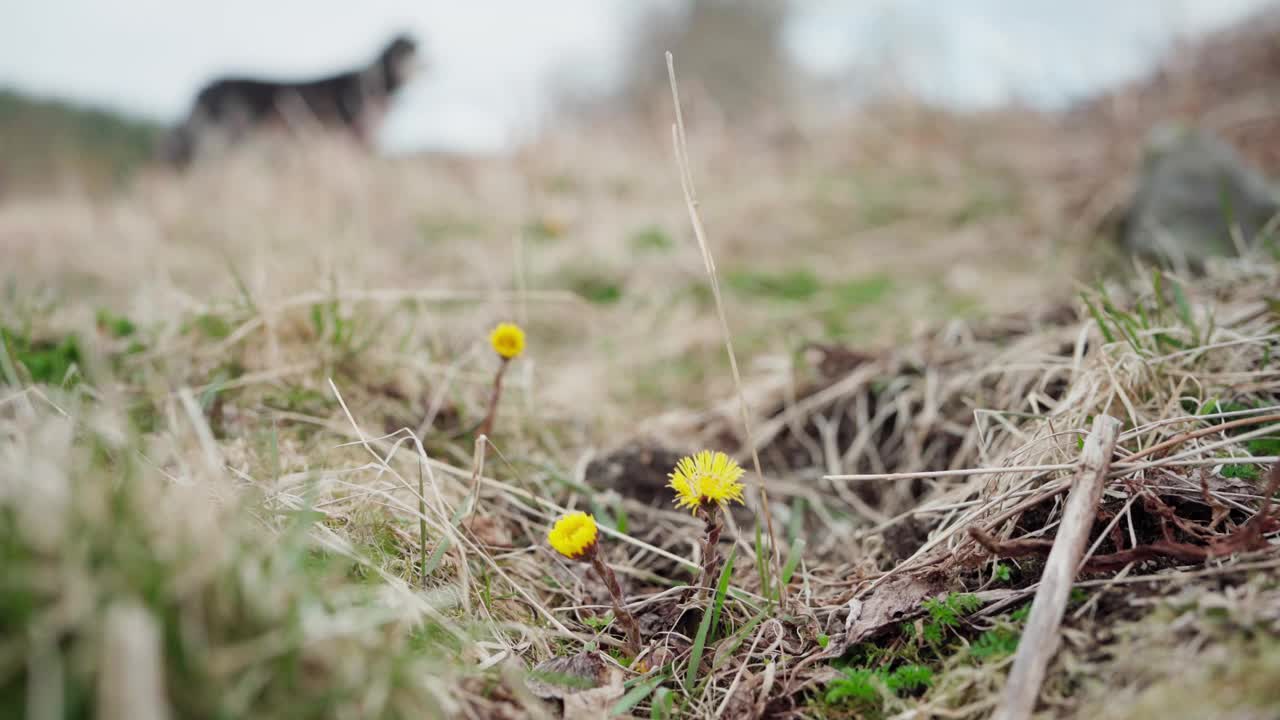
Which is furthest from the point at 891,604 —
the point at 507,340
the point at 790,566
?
the point at 507,340

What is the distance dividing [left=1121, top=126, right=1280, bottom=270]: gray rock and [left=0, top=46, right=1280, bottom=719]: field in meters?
0.30

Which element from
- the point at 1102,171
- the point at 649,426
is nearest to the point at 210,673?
the point at 649,426

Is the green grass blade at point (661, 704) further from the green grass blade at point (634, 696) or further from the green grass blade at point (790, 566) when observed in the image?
the green grass blade at point (790, 566)

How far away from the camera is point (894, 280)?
3.95 m

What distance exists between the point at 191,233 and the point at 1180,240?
6.46 meters

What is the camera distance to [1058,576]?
90 centimetres

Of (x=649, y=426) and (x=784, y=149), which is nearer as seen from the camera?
(x=649, y=426)

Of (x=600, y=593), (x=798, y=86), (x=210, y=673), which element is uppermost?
(x=798, y=86)

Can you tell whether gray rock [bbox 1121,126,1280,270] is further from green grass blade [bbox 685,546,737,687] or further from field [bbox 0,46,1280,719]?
green grass blade [bbox 685,546,737,687]

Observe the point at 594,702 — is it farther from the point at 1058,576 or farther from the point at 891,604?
the point at 1058,576

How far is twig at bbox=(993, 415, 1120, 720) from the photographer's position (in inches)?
31.8

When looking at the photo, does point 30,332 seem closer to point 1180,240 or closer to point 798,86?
point 1180,240

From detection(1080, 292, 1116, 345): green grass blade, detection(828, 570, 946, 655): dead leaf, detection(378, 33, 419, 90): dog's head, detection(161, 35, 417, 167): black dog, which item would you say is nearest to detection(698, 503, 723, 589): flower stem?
detection(828, 570, 946, 655): dead leaf

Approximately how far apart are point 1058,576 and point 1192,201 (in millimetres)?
3596
